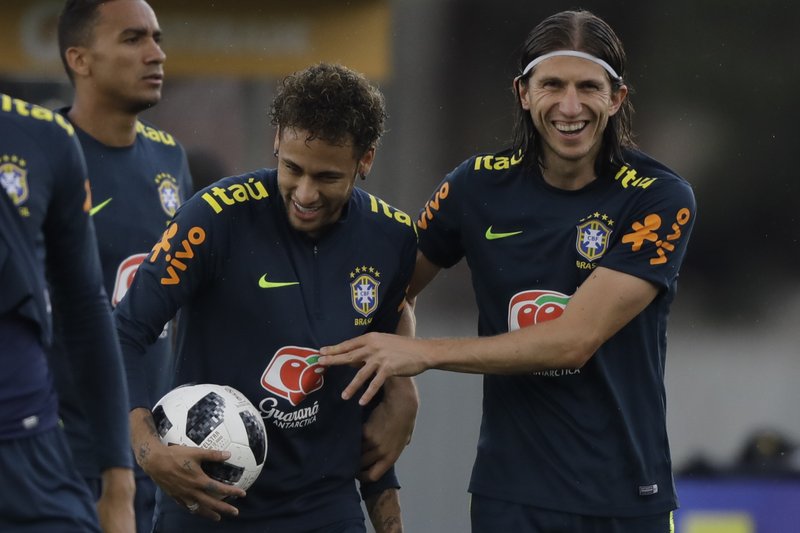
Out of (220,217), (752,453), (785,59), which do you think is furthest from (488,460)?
(785,59)

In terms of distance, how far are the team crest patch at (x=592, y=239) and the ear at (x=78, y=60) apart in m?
2.33

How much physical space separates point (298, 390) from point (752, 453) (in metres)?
3.93

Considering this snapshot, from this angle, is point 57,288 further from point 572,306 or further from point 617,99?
point 617,99

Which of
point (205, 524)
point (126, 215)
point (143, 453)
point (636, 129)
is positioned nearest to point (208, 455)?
point (143, 453)

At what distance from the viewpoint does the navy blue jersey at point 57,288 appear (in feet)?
8.89

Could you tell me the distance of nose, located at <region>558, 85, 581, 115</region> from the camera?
4.06 metres

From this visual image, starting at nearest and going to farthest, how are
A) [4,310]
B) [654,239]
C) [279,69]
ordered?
1. [4,310]
2. [654,239]
3. [279,69]

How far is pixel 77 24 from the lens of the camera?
560 centimetres

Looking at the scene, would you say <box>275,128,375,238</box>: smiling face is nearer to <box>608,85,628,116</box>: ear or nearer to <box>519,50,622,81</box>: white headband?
<box>519,50,622,81</box>: white headband

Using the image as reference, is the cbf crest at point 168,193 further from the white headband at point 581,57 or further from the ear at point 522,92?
the white headband at point 581,57

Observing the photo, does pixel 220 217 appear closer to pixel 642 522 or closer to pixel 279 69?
pixel 642 522

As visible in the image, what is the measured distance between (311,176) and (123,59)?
1.94 metres

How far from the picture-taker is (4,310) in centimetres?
269

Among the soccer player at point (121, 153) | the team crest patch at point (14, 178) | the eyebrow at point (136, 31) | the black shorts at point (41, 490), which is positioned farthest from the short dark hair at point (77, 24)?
the black shorts at point (41, 490)
